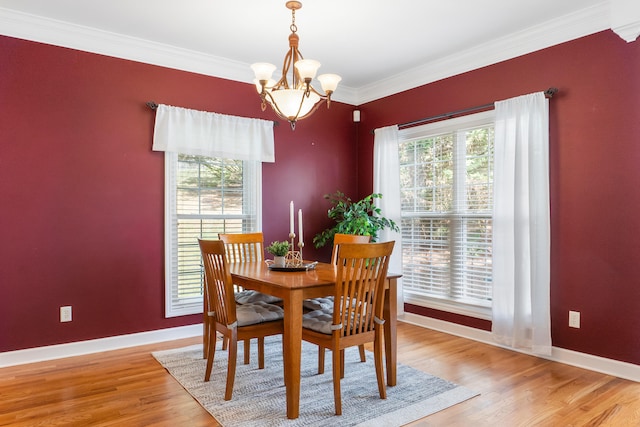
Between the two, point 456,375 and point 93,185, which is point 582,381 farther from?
point 93,185

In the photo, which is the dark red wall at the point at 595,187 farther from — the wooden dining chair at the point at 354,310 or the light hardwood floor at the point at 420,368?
the wooden dining chair at the point at 354,310

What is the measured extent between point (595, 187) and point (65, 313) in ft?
13.5

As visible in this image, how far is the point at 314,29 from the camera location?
3.49m

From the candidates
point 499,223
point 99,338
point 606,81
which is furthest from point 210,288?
point 606,81

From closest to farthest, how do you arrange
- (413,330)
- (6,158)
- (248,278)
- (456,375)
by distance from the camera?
(248,278) < (456,375) < (6,158) < (413,330)

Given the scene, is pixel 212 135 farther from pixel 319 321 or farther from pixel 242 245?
pixel 319 321

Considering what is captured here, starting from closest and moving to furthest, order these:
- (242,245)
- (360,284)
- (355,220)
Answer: (360,284) < (242,245) < (355,220)

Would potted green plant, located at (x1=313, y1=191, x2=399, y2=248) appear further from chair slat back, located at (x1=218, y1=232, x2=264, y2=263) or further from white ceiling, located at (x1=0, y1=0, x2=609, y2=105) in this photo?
white ceiling, located at (x1=0, y1=0, x2=609, y2=105)

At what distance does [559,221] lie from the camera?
3373mm

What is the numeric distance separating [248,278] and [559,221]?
7.87ft

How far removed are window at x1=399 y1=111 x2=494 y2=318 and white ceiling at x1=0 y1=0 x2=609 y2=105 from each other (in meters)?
0.64

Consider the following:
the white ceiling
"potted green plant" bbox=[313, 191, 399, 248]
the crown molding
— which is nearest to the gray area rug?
"potted green plant" bbox=[313, 191, 399, 248]

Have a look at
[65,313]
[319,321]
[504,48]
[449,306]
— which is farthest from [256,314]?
[504,48]

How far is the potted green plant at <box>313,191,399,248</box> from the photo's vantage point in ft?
14.6
